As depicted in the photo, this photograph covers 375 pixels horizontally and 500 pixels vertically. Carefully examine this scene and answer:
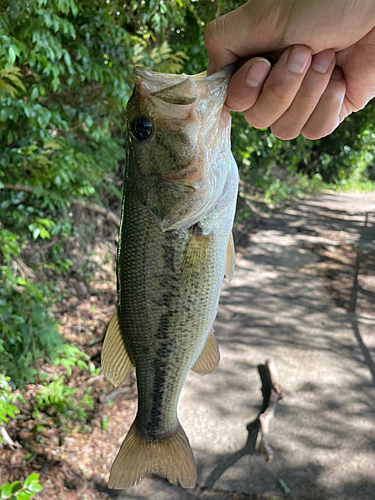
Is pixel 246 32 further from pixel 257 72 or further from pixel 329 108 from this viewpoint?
pixel 329 108

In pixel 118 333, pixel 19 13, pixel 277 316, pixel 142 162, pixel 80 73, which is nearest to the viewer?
pixel 142 162

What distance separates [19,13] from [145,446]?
332 centimetres

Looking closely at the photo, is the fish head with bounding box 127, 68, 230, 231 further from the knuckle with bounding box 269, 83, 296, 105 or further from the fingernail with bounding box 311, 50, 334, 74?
the fingernail with bounding box 311, 50, 334, 74

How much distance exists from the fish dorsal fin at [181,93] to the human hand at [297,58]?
180mm

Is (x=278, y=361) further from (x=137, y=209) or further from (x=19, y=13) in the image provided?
(x=19, y=13)

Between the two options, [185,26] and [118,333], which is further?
[185,26]

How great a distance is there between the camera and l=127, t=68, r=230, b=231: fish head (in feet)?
4.35

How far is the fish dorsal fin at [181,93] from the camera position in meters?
1.26

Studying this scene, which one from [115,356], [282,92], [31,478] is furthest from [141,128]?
[31,478]

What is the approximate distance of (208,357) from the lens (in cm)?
180

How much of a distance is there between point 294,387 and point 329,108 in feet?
11.9

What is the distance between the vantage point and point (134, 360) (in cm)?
165

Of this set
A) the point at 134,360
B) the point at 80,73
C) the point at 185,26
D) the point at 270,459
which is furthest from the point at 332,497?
the point at 185,26

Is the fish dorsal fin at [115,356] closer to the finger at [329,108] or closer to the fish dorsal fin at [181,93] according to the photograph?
the fish dorsal fin at [181,93]
